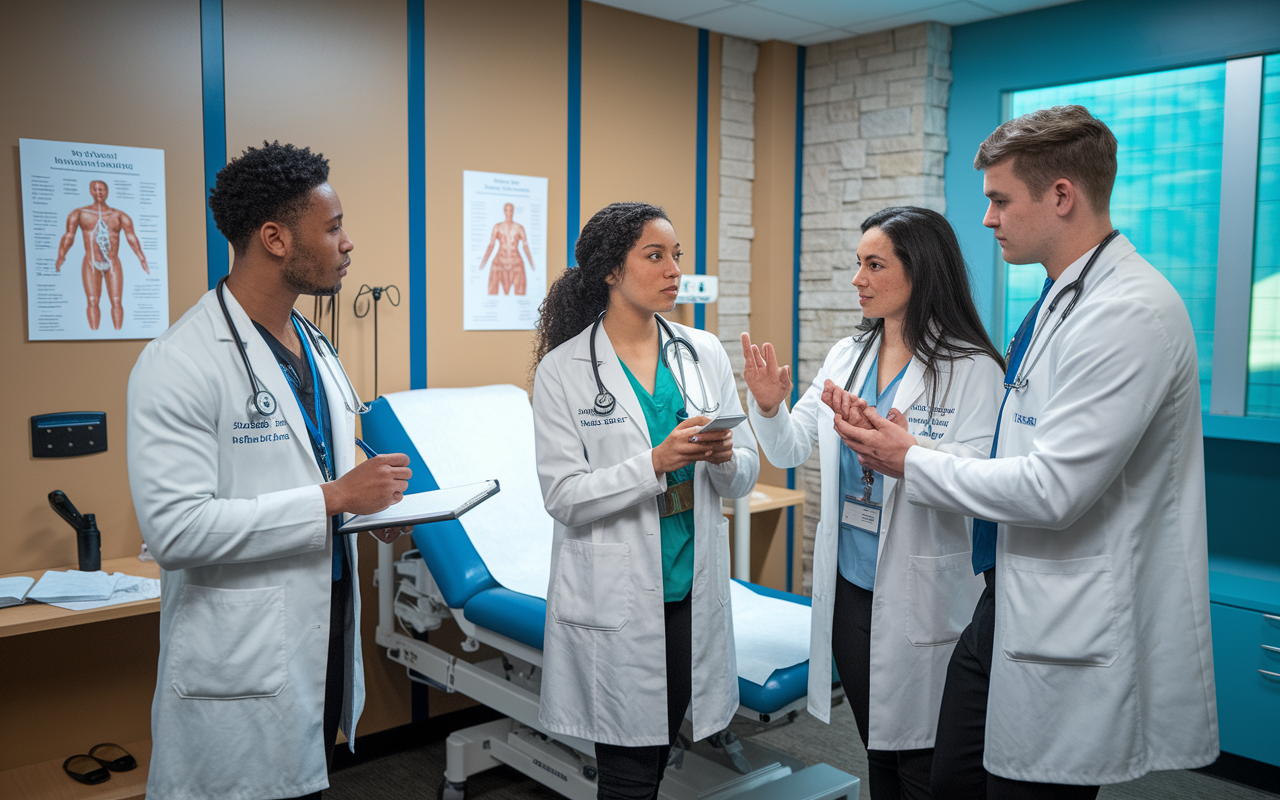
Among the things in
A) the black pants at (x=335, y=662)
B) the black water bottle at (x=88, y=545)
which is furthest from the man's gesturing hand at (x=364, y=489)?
the black water bottle at (x=88, y=545)

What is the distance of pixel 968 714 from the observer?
1671 millimetres

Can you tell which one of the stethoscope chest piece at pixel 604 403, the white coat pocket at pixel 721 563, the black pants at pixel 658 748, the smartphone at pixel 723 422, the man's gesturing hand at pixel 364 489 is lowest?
the black pants at pixel 658 748

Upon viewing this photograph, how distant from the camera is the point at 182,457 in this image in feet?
4.96

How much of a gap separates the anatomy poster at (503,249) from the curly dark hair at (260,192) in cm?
173

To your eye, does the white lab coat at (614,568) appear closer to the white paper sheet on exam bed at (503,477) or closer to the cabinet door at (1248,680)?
the white paper sheet on exam bed at (503,477)

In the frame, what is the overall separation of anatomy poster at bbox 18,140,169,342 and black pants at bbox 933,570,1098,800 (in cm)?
238

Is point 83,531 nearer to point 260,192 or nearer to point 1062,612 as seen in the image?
point 260,192

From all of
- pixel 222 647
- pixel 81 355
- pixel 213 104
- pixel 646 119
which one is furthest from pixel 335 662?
pixel 646 119

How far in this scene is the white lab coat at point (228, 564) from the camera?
1513 mm

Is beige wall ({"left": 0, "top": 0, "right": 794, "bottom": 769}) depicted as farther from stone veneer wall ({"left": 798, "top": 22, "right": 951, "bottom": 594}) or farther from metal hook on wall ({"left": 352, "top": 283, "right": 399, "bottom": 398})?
stone veneer wall ({"left": 798, "top": 22, "right": 951, "bottom": 594})

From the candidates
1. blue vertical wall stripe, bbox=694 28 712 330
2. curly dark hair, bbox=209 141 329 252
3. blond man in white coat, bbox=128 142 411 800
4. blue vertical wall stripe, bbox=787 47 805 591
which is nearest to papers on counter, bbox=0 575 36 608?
blond man in white coat, bbox=128 142 411 800

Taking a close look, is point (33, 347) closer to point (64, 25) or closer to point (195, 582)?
point (64, 25)

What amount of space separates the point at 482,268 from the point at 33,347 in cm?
145

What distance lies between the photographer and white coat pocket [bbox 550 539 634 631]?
6.30 ft
